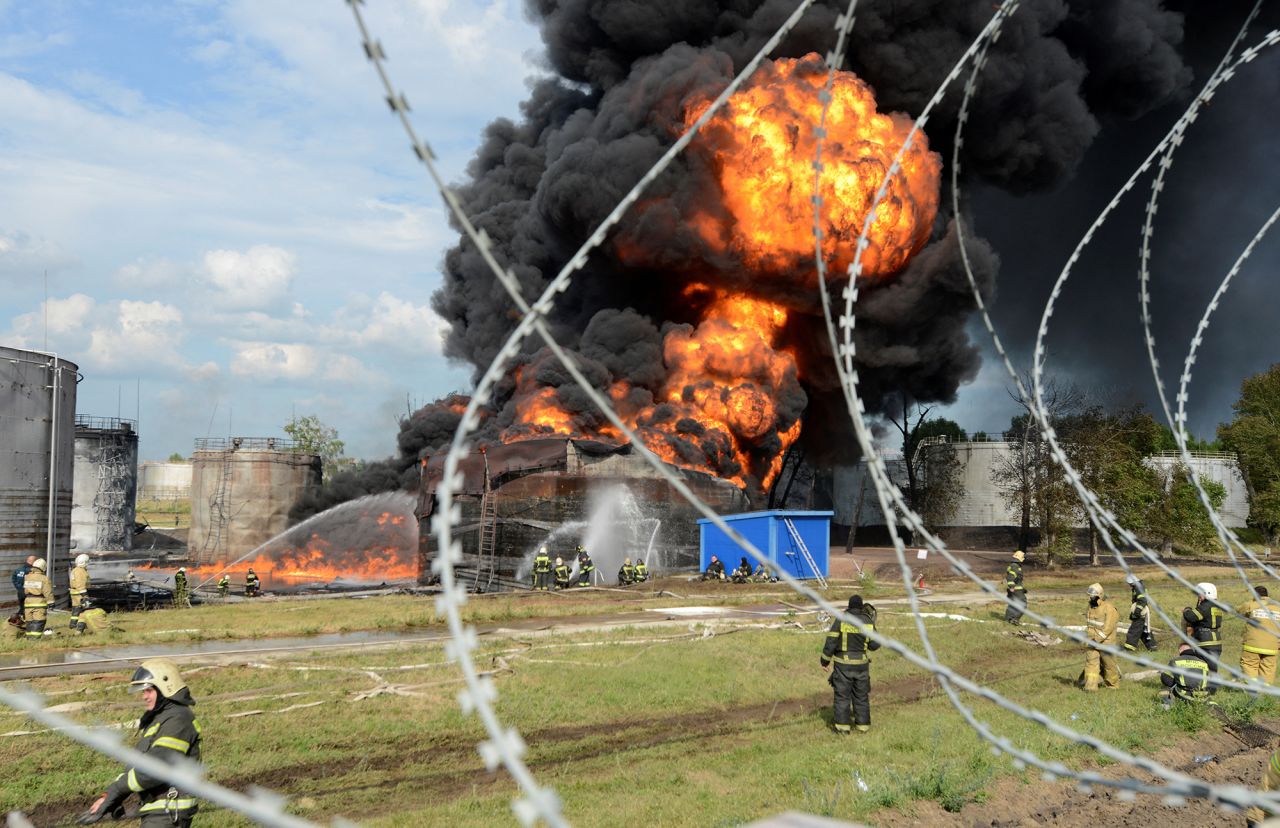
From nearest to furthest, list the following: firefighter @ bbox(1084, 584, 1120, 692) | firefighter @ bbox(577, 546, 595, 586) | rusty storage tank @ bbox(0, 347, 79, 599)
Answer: firefighter @ bbox(1084, 584, 1120, 692) < rusty storage tank @ bbox(0, 347, 79, 599) < firefighter @ bbox(577, 546, 595, 586)

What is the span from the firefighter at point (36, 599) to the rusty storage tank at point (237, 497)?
1395 inches

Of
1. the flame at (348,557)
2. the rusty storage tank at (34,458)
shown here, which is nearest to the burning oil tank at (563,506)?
the flame at (348,557)

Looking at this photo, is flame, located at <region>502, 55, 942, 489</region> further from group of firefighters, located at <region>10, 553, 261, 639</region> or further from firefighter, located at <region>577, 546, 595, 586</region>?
group of firefighters, located at <region>10, 553, 261, 639</region>

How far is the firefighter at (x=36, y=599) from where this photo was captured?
55.6 ft

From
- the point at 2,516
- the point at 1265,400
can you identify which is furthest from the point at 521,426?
the point at 1265,400

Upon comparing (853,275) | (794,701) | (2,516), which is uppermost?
(853,275)

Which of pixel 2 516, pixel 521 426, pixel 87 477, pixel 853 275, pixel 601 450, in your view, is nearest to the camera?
pixel 853 275

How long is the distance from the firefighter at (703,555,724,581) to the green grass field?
14.1 metres

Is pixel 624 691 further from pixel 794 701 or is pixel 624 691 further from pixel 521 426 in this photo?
pixel 521 426

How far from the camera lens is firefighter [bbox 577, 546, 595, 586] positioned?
31203 millimetres

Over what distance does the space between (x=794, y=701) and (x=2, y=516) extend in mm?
20702

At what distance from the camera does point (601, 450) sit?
1399 inches

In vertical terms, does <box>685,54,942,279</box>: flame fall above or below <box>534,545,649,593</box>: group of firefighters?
above

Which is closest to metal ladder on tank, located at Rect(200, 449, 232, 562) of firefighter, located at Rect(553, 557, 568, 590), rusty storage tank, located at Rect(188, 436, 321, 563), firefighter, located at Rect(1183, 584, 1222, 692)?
rusty storage tank, located at Rect(188, 436, 321, 563)
